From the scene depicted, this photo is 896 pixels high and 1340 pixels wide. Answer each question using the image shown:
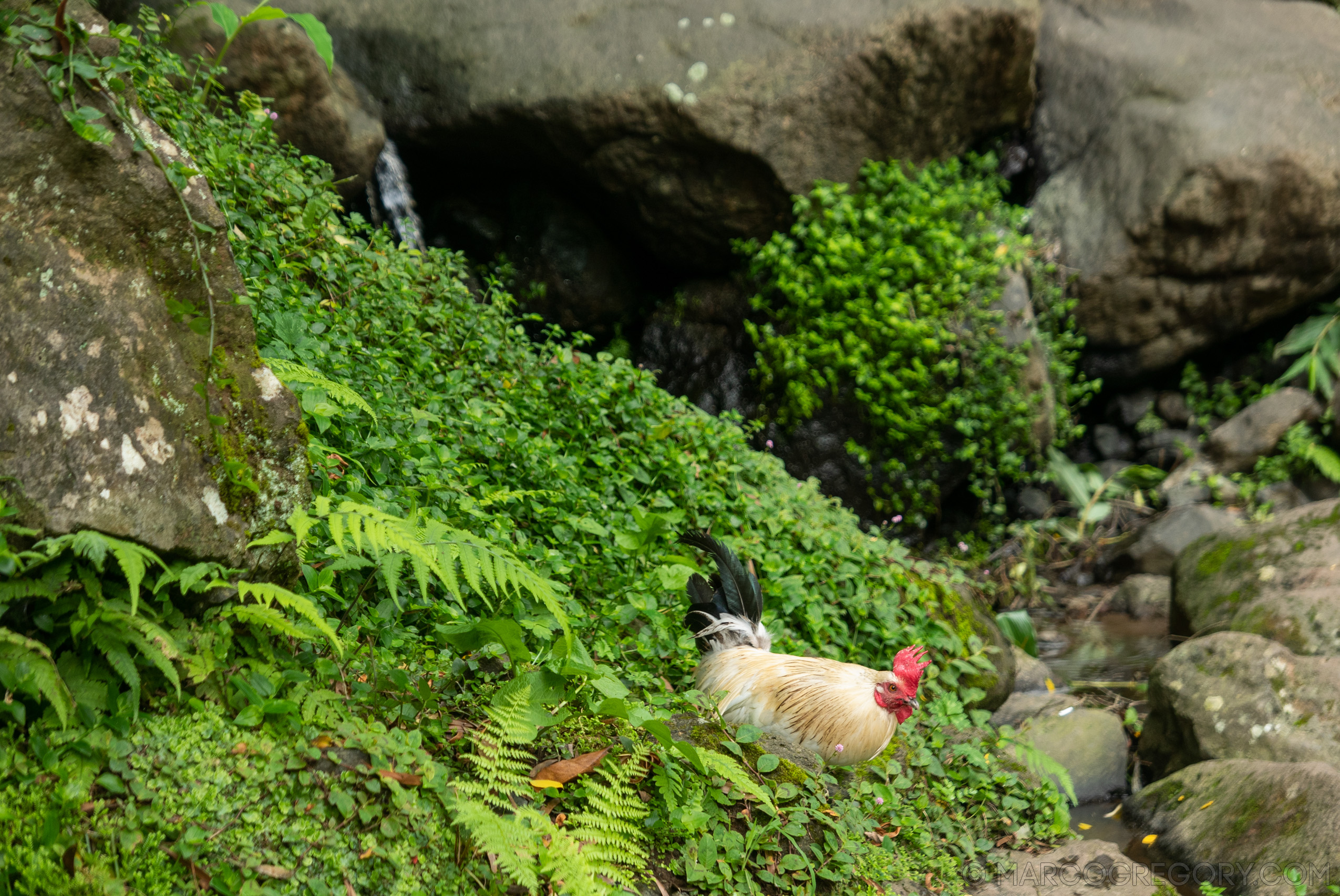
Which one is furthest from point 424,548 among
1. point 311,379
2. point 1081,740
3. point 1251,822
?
point 1081,740

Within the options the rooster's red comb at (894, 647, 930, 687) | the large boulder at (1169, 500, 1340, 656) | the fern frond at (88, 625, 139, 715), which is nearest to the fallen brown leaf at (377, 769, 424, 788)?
the fern frond at (88, 625, 139, 715)

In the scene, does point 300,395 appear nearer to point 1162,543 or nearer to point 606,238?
point 606,238

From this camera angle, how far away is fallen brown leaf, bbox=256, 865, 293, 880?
76.3 inches

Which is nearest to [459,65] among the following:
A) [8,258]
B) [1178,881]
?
[8,258]

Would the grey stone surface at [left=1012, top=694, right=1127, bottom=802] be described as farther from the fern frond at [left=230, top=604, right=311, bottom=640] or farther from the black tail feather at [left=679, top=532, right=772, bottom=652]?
the fern frond at [left=230, top=604, right=311, bottom=640]

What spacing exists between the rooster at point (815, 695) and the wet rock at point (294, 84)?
5.12 metres

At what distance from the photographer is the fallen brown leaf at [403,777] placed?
2.18m

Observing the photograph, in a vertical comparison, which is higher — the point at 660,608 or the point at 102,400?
the point at 102,400

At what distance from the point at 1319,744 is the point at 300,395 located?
5318mm

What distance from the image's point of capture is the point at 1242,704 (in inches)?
184

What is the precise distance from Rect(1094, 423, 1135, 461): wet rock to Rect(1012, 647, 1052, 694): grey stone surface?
14.3ft

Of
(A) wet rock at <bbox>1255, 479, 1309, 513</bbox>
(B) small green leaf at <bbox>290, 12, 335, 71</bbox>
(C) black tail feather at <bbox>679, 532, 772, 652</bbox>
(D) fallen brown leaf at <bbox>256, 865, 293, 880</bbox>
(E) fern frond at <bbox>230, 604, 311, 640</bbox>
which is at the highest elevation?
(B) small green leaf at <bbox>290, 12, 335, 71</bbox>

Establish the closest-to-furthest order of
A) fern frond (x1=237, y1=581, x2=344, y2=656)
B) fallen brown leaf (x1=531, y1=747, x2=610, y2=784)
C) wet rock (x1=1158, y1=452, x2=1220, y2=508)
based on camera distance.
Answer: fern frond (x1=237, y1=581, x2=344, y2=656), fallen brown leaf (x1=531, y1=747, x2=610, y2=784), wet rock (x1=1158, y1=452, x2=1220, y2=508)

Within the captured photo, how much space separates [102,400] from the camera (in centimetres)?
209
